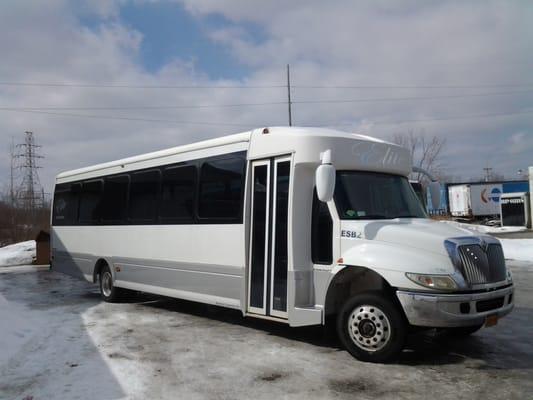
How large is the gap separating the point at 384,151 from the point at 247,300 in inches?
120

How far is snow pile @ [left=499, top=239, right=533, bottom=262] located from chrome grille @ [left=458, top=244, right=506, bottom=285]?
14169 millimetres

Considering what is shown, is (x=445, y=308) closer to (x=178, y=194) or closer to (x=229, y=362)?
(x=229, y=362)

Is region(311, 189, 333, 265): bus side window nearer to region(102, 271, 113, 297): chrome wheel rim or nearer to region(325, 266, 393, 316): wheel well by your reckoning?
region(325, 266, 393, 316): wheel well

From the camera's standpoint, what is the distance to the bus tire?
11539mm

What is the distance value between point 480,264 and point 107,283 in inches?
334

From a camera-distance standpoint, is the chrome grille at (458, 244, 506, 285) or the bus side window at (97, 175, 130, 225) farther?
the bus side window at (97, 175, 130, 225)

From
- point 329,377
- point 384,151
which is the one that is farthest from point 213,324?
point 384,151

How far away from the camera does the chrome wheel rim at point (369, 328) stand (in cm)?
623

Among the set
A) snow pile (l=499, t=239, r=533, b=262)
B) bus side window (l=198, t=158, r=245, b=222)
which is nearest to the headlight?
bus side window (l=198, t=158, r=245, b=222)

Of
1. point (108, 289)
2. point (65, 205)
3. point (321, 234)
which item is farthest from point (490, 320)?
point (65, 205)

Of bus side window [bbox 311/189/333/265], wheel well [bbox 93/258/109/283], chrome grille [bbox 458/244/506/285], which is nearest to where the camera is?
chrome grille [bbox 458/244/506/285]

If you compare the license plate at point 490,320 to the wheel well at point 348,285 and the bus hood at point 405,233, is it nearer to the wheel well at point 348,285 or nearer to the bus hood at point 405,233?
the bus hood at point 405,233

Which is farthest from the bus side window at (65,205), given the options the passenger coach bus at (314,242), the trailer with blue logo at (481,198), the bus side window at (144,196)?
the trailer with blue logo at (481,198)

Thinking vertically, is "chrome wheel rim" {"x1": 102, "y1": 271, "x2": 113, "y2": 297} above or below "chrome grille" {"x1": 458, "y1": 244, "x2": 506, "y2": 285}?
below
